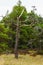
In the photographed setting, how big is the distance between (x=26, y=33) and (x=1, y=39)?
135 inches

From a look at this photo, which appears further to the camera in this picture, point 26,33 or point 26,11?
point 26,11

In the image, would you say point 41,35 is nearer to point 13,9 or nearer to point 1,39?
point 1,39

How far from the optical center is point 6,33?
86.8 feet

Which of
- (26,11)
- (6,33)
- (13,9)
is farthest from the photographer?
(26,11)

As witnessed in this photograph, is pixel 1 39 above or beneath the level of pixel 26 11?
beneath

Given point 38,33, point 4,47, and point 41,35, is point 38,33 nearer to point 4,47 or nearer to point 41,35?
point 41,35

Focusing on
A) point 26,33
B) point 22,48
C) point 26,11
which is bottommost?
point 22,48

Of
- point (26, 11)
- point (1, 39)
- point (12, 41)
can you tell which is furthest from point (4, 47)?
point (26, 11)

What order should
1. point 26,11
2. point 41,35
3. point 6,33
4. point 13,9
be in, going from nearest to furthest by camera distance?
point 41,35 → point 6,33 → point 13,9 → point 26,11

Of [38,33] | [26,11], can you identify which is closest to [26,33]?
[38,33]

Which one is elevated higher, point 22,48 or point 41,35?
point 41,35

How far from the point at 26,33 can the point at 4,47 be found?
150 inches

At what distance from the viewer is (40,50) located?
2458 cm

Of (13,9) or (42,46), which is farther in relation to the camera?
(13,9)
